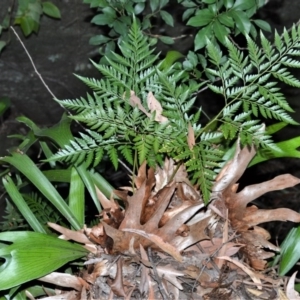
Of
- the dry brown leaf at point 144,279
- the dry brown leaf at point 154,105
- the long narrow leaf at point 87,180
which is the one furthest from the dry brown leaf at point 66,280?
the dry brown leaf at point 154,105

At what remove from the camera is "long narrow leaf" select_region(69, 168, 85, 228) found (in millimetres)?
1413

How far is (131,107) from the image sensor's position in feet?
4.00

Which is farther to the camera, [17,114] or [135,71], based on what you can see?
[17,114]

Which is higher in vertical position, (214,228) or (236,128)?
(236,128)

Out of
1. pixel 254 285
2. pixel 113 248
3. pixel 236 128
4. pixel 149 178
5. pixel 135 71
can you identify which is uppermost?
pixel 135 71

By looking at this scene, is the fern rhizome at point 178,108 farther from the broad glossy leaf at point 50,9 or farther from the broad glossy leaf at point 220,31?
the broad glossy leaf at point 50,9

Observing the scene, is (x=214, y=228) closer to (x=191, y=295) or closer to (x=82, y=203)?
(x=191, y=295)

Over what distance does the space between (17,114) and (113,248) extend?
4.22ft

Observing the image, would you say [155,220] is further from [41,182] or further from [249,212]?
[41,182]

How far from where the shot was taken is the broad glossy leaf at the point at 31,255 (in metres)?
1.21

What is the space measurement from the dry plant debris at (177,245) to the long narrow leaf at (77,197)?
14cm

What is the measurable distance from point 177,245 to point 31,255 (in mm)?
311

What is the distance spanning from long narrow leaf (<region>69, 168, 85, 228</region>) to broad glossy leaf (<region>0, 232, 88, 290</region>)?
14 centimetres

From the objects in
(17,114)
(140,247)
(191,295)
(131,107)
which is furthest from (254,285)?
(17,114)
